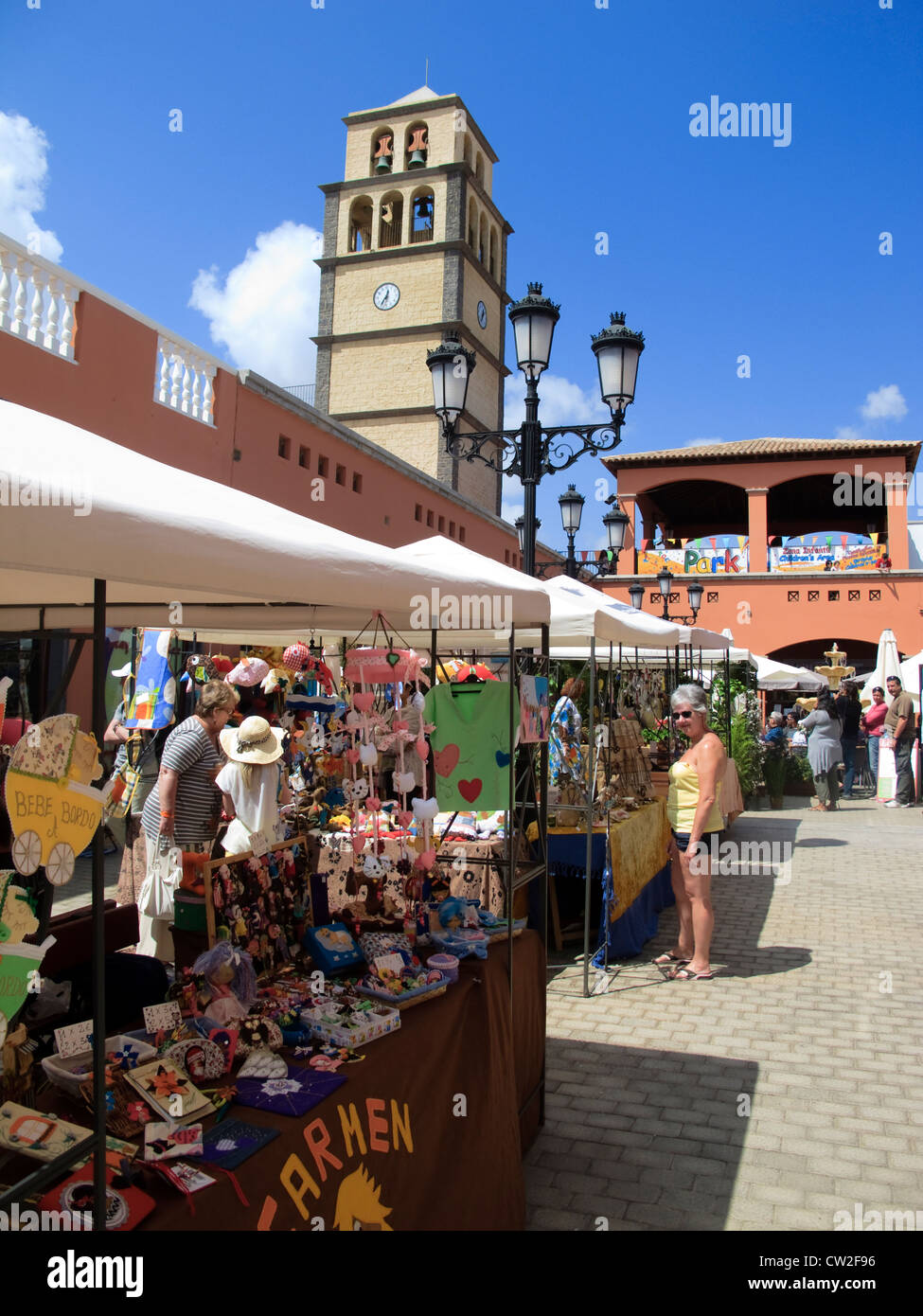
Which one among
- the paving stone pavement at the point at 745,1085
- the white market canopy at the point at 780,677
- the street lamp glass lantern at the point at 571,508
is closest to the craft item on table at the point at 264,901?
the paving stone pavement at the point at 745,1085

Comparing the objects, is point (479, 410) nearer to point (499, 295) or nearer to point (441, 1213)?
point (499, 295)

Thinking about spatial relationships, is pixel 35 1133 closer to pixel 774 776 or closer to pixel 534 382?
pixel 534 382

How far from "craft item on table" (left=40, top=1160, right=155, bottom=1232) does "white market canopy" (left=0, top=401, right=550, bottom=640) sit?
122 centimetres

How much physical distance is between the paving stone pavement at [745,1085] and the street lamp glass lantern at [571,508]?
18.9 ft

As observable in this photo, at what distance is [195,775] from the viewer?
4828mm

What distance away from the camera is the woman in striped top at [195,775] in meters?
4.78

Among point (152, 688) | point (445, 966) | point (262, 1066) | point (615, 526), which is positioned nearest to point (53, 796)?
point (262, 1066)

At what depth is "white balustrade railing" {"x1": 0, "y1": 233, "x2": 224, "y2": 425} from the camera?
7.61m

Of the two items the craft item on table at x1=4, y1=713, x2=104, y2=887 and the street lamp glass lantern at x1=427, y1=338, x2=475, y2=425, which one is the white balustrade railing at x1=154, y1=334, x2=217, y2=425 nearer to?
the street lamp glass lantern at x1=427, y1=338, x2=475, y2=425

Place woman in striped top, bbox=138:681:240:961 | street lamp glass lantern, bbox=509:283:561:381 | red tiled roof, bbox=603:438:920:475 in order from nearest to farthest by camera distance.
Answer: woman in striped top, bbox=138:681:240:961 < street lamp glass lantern, bbox=509:283:561:381 < red tiled roof, bbox=603:438:920:475

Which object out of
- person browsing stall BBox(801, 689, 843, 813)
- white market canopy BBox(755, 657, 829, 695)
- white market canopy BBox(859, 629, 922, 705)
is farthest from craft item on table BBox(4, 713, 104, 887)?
white market canopy BBox(755, 657, 829, 695)

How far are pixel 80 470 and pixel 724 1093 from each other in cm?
403

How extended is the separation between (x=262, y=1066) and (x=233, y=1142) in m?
0.38

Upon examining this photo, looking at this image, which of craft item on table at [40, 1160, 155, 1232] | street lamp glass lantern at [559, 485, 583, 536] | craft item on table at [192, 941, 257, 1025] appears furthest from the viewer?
street lamp glass lantern at [559, 485, 583, 536]
